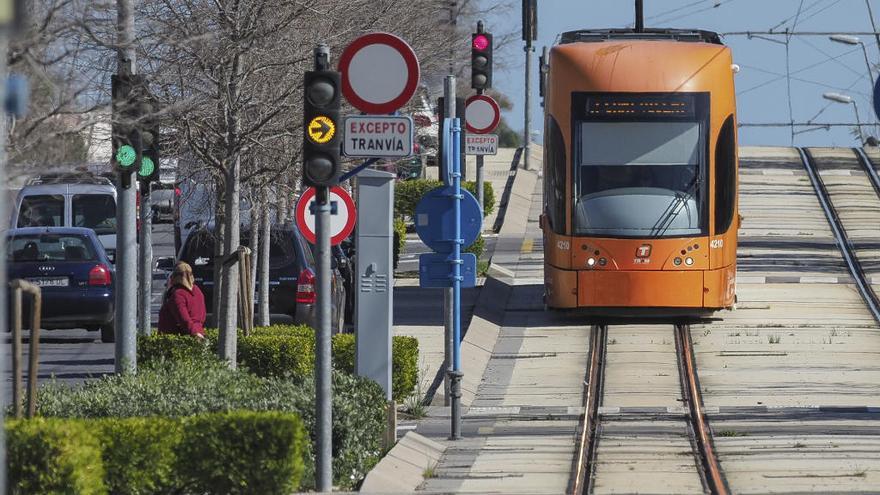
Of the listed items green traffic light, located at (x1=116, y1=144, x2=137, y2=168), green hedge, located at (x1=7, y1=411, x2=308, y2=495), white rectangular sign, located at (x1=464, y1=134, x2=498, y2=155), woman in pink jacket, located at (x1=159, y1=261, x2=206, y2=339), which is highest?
white rectangular sign, located at (x1=464, y1=134, x2=498, y2=155)

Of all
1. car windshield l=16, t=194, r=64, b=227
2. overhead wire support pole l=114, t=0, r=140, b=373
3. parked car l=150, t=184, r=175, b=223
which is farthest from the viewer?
parked car l=150, t=184, r=175, b=223

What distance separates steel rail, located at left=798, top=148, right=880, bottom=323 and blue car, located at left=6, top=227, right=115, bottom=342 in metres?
10.1

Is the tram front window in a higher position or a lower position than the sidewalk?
higher

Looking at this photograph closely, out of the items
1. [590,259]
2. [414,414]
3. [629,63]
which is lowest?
[414,414]

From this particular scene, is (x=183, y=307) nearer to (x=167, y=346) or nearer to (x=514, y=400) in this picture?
(x=167, y=346)

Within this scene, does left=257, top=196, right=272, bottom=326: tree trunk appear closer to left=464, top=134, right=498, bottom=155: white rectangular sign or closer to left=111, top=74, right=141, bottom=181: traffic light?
left=464, top=134, right=498, bottom=155: white rectangular sign

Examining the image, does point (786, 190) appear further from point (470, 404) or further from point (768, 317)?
point (470, 404)

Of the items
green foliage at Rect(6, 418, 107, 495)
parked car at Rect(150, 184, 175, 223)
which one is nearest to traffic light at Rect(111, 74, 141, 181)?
green foliage at Rect(6, 418, 107, 495)

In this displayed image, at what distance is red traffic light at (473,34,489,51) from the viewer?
25.6 m

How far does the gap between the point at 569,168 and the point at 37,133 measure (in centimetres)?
1273

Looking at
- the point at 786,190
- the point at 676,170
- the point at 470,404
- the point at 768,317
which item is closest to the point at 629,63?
the point at 676,170

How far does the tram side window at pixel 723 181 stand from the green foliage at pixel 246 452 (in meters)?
12.3

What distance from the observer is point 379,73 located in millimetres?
12641

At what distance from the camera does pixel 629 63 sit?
22.2 m
